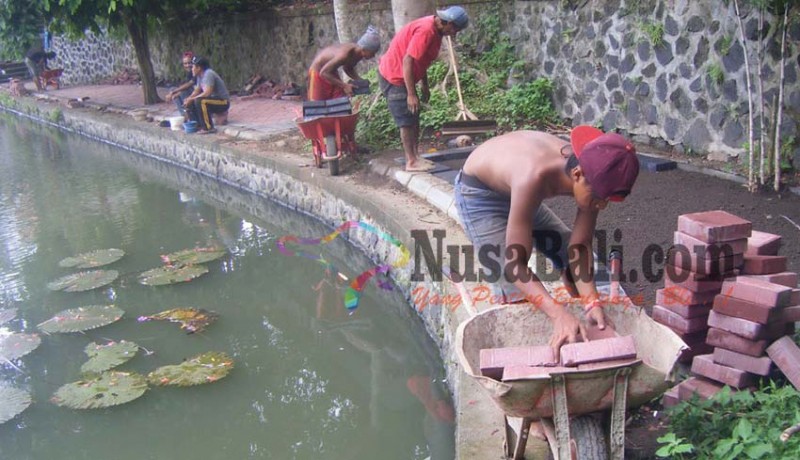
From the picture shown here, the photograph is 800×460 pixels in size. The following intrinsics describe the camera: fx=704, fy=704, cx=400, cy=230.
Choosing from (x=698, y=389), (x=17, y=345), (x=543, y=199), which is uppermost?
(x=543, y=199)

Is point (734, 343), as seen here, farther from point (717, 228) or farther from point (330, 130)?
point (330, 130)

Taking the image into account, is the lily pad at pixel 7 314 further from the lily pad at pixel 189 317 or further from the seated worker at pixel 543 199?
the seated worker at pixel 543 199

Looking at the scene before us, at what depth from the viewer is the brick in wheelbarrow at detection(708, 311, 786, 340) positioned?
108 inches

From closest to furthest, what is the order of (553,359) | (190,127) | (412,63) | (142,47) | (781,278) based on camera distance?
(553,359) < (781,278) < (412,63) < (190,127) < (142,47)

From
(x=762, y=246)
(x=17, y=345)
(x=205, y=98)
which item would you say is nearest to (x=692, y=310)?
(x=762, y=246)

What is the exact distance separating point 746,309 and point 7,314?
18.8ft

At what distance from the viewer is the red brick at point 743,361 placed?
274 centimetres

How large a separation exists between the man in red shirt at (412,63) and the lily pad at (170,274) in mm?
2238

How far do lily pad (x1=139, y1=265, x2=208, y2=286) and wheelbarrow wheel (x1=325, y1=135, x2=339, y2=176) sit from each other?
1.72 meters

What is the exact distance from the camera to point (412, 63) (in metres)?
6.27

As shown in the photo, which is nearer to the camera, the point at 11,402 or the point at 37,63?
the point at 11,402

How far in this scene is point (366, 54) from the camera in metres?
7.49

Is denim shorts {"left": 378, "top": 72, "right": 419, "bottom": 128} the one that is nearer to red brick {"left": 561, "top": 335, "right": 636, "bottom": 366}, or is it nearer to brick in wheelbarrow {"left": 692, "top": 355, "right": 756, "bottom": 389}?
brick in wheelbarrow {"left": 692, "top": 355, "right": 756, "bottom": 389}

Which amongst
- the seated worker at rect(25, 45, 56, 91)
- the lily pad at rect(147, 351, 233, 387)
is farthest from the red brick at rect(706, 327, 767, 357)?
the seated worker at rect(25, 45, 56, 91)
